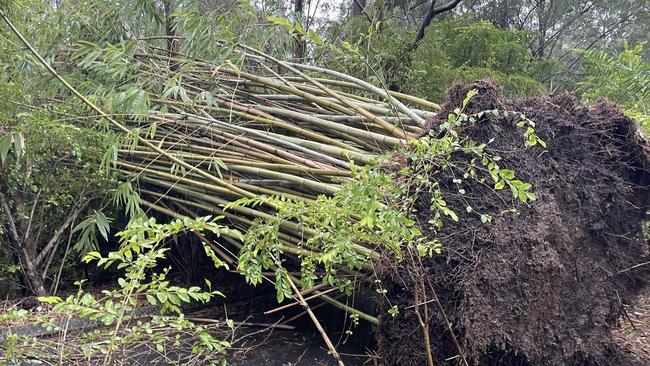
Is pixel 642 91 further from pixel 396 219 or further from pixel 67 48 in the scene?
pixel 67 48

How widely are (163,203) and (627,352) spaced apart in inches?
105

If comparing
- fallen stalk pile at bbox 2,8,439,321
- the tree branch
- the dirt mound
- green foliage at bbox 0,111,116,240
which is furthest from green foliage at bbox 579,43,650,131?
the tree branch

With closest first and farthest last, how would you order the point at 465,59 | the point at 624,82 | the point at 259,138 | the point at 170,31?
the point at 259,138, the point at 170,31, the point at 624,82, the point at 465,59

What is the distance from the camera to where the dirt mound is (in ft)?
6.24

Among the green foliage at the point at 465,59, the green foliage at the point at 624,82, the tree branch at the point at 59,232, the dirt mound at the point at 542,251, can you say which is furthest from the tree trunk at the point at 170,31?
the green foliage at the point at 624,82

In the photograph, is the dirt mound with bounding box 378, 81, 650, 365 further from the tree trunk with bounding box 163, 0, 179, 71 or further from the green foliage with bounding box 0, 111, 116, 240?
the tree trunk with bounding box 163, 0, 179, 71

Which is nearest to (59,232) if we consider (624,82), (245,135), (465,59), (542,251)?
(245,135)

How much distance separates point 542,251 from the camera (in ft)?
6.61

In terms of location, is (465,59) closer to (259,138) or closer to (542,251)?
(259,138)

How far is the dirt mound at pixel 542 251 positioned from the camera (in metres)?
1.90

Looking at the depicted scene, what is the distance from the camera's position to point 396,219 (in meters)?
1.54

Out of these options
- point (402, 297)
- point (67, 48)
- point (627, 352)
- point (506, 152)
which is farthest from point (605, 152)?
point (67, 48)

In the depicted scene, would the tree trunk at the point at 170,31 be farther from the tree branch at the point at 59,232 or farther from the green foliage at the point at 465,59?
the green foliage at the point at 465,59

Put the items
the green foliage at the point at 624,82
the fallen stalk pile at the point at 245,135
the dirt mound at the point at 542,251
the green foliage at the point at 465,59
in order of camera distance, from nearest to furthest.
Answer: the dirt mound at the point at 542,251
the fallen stalk pile at the point at 245,135
the green foliage at the point at 624,82
the green foliage at the point at 465,59
